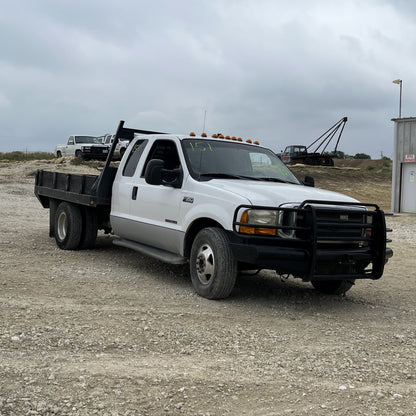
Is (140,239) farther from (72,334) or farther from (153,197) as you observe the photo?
(72,334)

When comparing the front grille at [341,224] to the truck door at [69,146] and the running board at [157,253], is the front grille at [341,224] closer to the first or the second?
the running board at [157,253]

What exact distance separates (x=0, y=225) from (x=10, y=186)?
12703 millimetres

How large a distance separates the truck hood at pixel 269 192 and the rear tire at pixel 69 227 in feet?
11.4

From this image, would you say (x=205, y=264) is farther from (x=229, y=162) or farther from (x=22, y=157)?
(x=22, y=157)

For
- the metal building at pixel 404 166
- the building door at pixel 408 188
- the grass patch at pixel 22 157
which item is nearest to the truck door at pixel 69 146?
the grass patch at pixel 22 157

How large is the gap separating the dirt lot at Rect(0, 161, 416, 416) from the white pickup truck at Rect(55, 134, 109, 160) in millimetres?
21970

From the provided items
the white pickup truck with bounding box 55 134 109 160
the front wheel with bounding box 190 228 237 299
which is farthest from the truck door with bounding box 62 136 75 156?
the front wheel with bounding box 190 228 237 299

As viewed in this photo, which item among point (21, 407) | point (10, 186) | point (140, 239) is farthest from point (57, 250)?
point (10, 186)

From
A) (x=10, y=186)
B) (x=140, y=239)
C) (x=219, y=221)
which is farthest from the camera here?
(x=10, y=186)

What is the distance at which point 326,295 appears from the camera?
702 centimetres

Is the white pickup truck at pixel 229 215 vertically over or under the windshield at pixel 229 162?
under

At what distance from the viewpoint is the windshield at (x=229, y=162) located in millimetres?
6828

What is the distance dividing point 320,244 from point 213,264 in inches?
46.0

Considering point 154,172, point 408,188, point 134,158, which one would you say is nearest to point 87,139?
point 408,188
